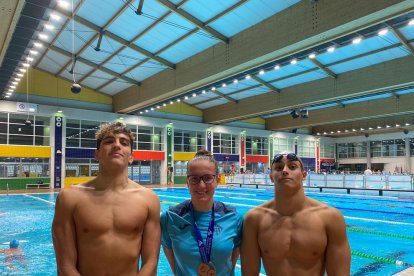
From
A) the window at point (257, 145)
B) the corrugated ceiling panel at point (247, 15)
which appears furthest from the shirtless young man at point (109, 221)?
the window at point (257, 145)

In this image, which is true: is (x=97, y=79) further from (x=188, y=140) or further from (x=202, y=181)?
(x=202, y=181)

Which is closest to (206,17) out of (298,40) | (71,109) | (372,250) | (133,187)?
(298,40)

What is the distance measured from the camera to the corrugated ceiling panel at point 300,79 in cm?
2123

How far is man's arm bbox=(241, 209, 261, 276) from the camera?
229 centimetres

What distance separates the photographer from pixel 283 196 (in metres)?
2.34

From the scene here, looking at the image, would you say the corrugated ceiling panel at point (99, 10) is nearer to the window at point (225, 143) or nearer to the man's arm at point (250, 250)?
the man's arm at point (250, 250)

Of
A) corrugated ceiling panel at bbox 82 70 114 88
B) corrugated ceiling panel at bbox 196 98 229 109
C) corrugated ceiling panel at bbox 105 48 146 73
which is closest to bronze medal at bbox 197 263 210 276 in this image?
corrugated ceiling panel at bbox 105 48 146 73

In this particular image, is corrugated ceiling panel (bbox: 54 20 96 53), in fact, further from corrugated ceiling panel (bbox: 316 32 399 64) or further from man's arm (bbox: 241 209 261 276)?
man's arm (bbox: 241 209 261 276)

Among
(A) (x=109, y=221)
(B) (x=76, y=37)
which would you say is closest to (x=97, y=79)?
(B) (x=76, y=37)

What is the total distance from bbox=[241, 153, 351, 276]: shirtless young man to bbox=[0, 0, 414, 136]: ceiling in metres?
9.27

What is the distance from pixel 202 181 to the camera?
2324 mm

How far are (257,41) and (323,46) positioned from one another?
2.65m

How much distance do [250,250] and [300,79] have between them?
852 inches

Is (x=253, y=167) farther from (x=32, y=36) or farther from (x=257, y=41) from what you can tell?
(x=32, y=36)
